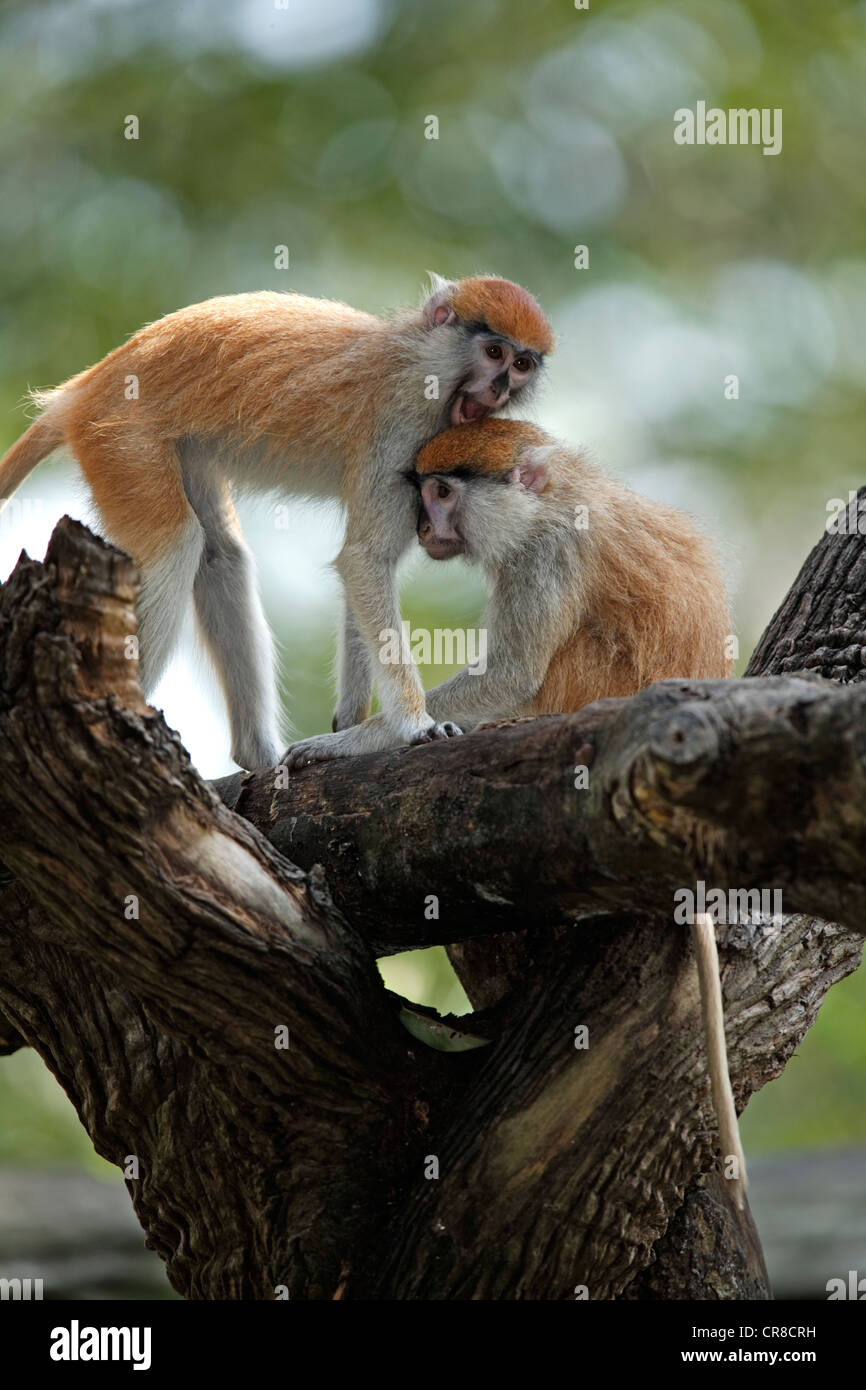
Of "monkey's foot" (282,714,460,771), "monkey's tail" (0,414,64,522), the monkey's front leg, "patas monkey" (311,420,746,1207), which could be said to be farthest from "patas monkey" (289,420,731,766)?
"monkey's tail" (0,414,64,522)

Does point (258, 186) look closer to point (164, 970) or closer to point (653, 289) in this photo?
point (653, 289)

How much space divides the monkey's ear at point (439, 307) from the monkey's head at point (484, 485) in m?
0.53

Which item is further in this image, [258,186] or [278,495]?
[258,186]

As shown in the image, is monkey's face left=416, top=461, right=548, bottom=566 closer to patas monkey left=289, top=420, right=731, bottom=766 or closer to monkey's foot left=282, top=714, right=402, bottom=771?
patas monkey left=289, top=420, right=731, bottom=766

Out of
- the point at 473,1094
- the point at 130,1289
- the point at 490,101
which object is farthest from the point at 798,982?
the point at 490,101

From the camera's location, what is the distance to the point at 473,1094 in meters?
3.76

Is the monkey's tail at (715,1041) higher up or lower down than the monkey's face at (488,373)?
lower down

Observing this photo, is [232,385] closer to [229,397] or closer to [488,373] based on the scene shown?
[229,397]

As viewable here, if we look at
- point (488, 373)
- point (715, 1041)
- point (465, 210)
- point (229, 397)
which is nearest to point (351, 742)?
point (229, 397)

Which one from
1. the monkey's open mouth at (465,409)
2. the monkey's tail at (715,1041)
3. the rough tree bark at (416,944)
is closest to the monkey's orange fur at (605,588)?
the monkey's open mouth at (465,409)

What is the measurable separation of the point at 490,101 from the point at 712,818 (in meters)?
10.1

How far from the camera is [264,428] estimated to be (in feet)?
17.4

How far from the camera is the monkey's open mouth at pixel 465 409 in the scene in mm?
5449

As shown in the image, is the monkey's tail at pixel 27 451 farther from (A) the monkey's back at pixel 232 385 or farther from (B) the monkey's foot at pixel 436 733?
(B) the monkey's foot at pixel 436 733
